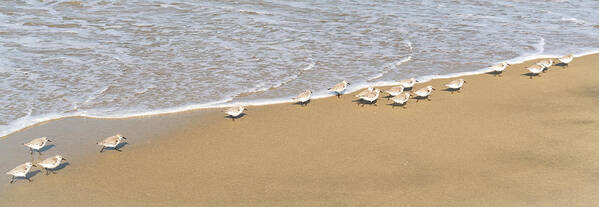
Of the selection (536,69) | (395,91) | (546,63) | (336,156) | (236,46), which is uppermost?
(236,46)

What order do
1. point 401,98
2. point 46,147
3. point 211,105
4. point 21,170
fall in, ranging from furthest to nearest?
1. point 211,105
2. point 401,98
3. point 46,147
4. point 21,170

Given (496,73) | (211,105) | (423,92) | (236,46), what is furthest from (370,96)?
(236,46)

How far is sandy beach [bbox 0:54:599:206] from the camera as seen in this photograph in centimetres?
920

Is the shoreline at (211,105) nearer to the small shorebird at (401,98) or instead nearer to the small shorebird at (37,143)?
the small shorebird at (37,143)

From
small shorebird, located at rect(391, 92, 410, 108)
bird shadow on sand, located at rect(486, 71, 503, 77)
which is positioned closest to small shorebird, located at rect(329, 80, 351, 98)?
small shorebird, located at rect(391, 92, 410, 108)

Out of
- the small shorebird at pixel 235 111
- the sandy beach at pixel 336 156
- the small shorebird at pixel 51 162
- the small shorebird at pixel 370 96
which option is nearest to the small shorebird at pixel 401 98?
the sandy beach at pixel 336 156

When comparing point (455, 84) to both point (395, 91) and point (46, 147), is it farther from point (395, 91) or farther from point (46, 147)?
point (46, 147)

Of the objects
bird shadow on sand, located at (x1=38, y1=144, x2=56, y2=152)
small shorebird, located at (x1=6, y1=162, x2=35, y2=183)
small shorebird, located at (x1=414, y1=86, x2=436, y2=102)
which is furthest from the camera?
small shorebird, located at (x1=414, y1=86, x2=436, y2=102)

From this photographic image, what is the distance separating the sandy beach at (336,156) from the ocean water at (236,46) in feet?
4.42

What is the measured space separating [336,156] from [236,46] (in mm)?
8943

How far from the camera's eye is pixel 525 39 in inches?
811

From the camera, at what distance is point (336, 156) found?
10656 millimetres

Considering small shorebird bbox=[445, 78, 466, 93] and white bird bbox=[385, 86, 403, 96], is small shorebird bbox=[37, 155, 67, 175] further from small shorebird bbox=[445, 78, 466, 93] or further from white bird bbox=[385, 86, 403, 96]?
small shorebird bbox=[445, 78, 466, 93]

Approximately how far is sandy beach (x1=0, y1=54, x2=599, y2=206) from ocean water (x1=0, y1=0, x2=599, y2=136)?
135 centimetres
